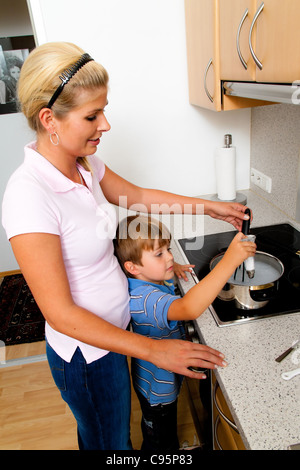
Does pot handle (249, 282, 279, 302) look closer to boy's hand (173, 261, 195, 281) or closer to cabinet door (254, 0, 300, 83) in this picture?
boy's hand (173, 261, 195, 281)

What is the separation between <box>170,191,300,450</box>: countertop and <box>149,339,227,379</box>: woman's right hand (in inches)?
2.6

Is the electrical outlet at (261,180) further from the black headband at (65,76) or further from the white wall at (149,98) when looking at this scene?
the black headband at (65,76)

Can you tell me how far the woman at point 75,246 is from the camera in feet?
2.34

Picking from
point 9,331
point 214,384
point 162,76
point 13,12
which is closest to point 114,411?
point 214,384

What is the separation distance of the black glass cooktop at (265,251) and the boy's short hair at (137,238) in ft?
0.72

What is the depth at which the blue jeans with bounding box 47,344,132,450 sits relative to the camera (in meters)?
0.92

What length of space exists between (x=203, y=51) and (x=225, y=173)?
20.2 inches

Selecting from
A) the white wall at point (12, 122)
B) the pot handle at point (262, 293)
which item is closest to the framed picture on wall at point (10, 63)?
the white wall at point (12, 122)

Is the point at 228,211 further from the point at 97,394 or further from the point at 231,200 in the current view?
the point at 97,394

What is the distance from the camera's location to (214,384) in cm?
96

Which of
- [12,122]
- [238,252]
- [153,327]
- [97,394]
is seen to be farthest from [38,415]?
[12,122]

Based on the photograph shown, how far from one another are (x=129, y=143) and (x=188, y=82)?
36 cm

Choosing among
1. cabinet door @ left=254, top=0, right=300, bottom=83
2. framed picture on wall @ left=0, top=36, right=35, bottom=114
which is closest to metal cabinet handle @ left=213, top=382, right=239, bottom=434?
cabinet door @ left=254, top=0, right=300, bottom=83

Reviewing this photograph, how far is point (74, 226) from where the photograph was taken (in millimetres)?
799
